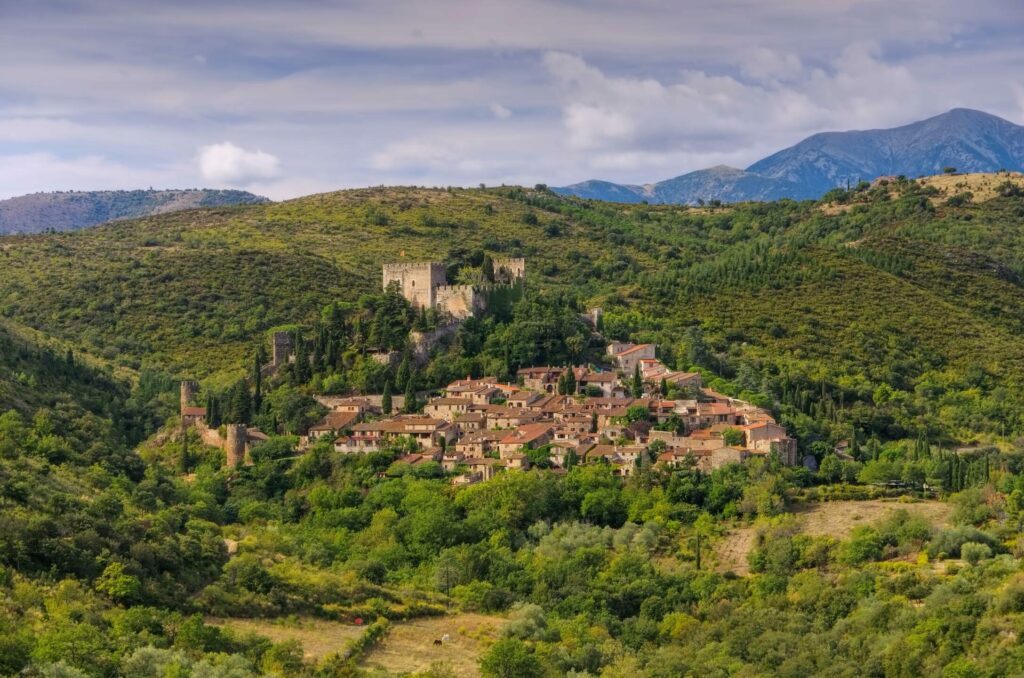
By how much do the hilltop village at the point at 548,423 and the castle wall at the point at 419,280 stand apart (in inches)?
84.2

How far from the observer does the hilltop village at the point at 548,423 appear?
5931 centimetres

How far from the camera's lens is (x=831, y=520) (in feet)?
181

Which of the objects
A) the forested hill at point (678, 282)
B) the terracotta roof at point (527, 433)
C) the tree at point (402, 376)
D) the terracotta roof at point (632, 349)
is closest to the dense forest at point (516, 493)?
the tree at point (402, 376)

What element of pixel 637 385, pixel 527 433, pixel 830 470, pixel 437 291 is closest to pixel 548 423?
pixel 527 433

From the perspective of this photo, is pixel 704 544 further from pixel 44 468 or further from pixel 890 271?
pixel 890 271

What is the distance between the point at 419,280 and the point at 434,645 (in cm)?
3127

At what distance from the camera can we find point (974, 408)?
253 ft

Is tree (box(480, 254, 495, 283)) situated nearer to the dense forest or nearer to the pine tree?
the dense forest

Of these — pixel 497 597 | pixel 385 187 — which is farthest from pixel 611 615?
pixel 385 187

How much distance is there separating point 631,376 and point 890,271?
43.3 m

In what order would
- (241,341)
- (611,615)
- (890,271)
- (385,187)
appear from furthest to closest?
1. (385,187)
2. (890,271)
3. (241,341)
4. (611,615)

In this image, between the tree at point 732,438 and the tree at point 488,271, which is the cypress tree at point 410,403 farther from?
the tree at point 732,438

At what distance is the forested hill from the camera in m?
80.2

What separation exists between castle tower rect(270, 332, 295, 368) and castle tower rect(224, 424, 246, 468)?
329 inches
